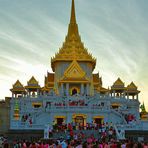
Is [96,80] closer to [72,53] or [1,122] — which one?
[72,53]

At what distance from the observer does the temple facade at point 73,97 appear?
188ft

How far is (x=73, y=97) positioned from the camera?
61188 mm

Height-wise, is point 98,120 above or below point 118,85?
below

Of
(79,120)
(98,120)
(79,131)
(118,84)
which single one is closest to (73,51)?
(118,84)

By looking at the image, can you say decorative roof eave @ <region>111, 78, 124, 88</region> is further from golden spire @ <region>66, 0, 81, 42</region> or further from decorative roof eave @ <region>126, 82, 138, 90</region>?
golden spire @ <region>66, 0, 81, 42</region>

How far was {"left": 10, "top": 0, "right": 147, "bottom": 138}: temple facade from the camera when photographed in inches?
2253

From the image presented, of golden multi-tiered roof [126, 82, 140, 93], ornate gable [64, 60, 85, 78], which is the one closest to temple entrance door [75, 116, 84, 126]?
ornate gable [64, 60, 85, 78]

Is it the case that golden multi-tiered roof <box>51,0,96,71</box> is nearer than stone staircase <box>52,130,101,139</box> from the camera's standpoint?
No

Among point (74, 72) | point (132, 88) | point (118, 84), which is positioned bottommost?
point (132, 88)

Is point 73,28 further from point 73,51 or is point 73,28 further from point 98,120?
point 98,120

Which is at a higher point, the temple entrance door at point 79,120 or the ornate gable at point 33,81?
the ornate gable at point 33,81

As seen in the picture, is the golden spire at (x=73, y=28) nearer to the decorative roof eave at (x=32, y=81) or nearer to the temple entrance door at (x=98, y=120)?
the decorative roof eave at (x=32, y=81)

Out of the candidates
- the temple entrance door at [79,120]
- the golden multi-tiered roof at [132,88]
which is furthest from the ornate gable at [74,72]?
the temple entrance door at [79,120]

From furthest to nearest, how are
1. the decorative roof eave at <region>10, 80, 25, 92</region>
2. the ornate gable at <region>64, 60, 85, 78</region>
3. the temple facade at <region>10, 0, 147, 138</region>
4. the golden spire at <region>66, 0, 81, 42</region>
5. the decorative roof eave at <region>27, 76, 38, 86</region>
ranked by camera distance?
the golden spire at <region>66, 0, 81, 42</region> → the decorative roof eave at <region>27, 76, 38, 86</region> → the decorative roof eave at <region>10, 80, 25, 92</region> → the ornate gable at <region>64, 60, 85, 78</region> → the temple facade at <region>10, 0, 147, 138</region>
